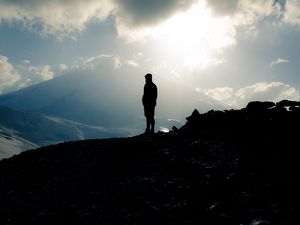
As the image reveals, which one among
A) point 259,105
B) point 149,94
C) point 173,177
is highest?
point 149,94

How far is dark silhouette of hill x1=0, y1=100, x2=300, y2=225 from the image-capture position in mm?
12984

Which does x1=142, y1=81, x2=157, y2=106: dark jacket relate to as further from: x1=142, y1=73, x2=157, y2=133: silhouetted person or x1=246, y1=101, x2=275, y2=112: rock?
x1=246, y1=101, x2=275, y2=112: rock

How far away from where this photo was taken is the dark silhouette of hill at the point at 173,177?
42.6ft

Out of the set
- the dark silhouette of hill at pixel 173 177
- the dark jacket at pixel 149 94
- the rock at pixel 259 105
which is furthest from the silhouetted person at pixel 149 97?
the rock at pixel 259 105

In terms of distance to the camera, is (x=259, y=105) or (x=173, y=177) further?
(x=259, y=105)

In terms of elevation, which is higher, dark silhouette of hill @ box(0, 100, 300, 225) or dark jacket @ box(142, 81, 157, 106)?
dark jacket @ box(142, 81, 157, 106)

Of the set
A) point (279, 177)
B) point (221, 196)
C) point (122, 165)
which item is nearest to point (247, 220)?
point (221, 196)

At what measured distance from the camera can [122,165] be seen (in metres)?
18.9

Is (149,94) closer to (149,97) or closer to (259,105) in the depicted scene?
(149,97)

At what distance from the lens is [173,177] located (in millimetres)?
16531

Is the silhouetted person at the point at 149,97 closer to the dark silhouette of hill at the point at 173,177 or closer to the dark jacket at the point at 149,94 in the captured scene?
the dark jacket at the point at 149,94

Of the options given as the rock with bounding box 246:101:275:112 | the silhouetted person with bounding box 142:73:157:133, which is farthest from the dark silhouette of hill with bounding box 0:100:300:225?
the silhouetted person with bounding box 142:73:157:133

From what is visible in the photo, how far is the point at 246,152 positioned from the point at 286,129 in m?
3.60

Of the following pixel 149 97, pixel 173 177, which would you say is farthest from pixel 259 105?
pixel 173 177
